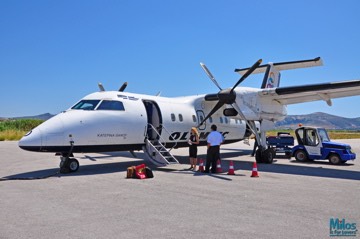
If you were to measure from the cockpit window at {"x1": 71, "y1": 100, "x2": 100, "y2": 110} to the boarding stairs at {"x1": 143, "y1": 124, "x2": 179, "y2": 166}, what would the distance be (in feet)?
8.49

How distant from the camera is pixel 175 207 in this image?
6434mm

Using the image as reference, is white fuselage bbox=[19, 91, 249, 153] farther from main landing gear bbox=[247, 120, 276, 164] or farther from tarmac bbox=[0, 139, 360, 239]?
main landing gear bbox=[247, 120, 276, 164]

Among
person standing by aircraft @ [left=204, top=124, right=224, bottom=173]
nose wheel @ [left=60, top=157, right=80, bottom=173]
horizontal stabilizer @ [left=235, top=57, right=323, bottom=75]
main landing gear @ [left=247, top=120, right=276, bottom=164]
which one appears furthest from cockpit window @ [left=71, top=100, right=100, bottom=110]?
horizontal stabilizer @ [left=235, top=57, right=323, bottom=75]

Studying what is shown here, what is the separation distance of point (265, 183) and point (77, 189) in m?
5.10

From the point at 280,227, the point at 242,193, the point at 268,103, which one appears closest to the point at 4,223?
the point at 280,227

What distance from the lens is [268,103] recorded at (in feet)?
54.8

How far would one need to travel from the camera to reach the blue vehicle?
15508 mm

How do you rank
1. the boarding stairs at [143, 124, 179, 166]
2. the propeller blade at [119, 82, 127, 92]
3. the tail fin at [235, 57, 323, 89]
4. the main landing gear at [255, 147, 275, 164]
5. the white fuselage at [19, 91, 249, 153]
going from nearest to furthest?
the white fuselage at [19, 91, 249, 153]
the boarding stairs at [143, 124, 179, 166]
the main landing gear at [255, 147, 275, 164]
the tail fin at [235, 57, 323, 89]
the propeller blade at [119, 82, 127, 92]

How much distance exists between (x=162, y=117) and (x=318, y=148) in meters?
7.82

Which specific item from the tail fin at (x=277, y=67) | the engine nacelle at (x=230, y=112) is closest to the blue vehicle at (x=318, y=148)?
the tail fin at (x=277, y=67)

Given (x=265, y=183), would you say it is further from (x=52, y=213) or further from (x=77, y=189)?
(x=52, y=213)

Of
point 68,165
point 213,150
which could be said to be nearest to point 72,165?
point 68,165

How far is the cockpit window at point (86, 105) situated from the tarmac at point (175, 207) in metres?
2.61

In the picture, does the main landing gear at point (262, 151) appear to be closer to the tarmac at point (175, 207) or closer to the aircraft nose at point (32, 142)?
the tarmac at point (175, 207)
